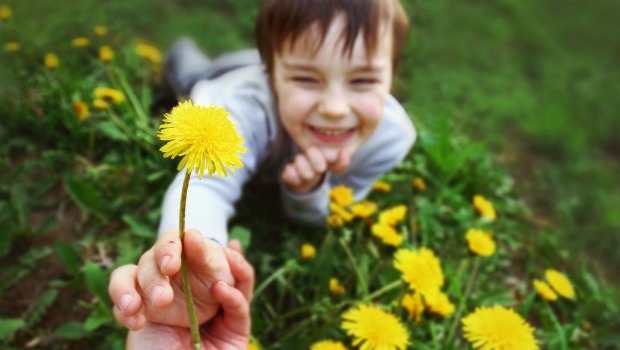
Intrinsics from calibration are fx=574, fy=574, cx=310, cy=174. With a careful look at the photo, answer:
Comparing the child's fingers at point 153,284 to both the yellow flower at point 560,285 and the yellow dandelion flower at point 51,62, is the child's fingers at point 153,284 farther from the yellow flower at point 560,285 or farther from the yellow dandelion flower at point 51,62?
the yellow dandelion flower at point 51,62

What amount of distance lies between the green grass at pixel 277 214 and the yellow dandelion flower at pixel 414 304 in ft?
0.08

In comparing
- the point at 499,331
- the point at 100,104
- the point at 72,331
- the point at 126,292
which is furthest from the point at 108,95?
the point at 499,331

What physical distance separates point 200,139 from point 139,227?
84 centimetres

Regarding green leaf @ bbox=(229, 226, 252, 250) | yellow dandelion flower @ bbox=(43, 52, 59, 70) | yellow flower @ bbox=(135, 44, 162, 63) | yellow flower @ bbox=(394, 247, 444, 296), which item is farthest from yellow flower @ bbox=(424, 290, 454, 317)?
yellow flower @ bbox=(135, 44, 162, 63)

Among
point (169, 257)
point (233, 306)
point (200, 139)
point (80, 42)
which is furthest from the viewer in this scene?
point (80, 42)

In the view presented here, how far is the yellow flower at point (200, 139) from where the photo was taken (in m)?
0.65

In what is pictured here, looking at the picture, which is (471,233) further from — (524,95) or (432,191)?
(524,95)

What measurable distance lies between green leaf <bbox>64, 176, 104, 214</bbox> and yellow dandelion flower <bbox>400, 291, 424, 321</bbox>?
2.75 feet

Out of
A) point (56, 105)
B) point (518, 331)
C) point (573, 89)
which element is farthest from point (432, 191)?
point (573, 89)

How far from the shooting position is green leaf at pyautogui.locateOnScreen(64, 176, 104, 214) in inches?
58.2

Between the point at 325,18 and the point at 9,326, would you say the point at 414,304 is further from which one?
the point at 9,326

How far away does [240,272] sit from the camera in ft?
3.52

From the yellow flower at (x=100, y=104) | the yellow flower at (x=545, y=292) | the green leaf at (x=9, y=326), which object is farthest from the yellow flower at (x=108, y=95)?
the yellow flower at (x=545, y=292)

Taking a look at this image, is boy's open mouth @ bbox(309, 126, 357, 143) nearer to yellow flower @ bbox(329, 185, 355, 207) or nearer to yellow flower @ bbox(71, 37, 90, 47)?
yellow flower @ bbox(329, 185, 355, 207)
